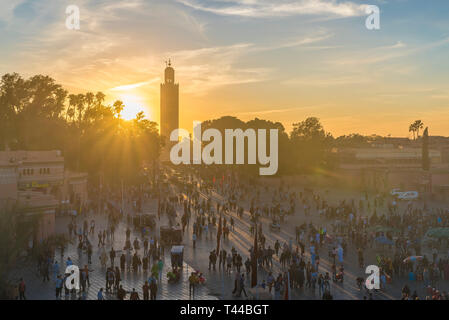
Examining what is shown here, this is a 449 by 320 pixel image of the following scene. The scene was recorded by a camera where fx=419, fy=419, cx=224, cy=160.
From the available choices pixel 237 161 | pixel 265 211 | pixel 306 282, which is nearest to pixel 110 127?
pixel 237 161

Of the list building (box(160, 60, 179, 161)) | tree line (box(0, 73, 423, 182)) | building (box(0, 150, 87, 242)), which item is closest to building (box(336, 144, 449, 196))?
tree line (box(0, 73, 423, 182))

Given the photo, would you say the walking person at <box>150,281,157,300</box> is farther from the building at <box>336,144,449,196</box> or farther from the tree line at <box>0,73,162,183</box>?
the building at <box>336,144,449,196</box>

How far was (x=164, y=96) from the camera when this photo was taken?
128250mm

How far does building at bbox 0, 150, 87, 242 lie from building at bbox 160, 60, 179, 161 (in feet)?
283

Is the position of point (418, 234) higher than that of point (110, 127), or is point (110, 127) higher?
point (110, 127)

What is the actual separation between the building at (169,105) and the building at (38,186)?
283 ft

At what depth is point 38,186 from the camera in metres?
33.5

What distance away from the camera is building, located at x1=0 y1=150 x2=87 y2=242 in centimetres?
2370

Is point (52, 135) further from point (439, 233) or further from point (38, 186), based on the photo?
point (439, 233)

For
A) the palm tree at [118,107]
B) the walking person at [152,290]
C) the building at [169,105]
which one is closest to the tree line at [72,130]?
the palm tree at [118,107]

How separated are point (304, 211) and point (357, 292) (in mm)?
20481

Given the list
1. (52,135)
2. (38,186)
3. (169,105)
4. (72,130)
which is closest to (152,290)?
(38,186)

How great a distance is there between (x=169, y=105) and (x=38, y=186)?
314 feet
